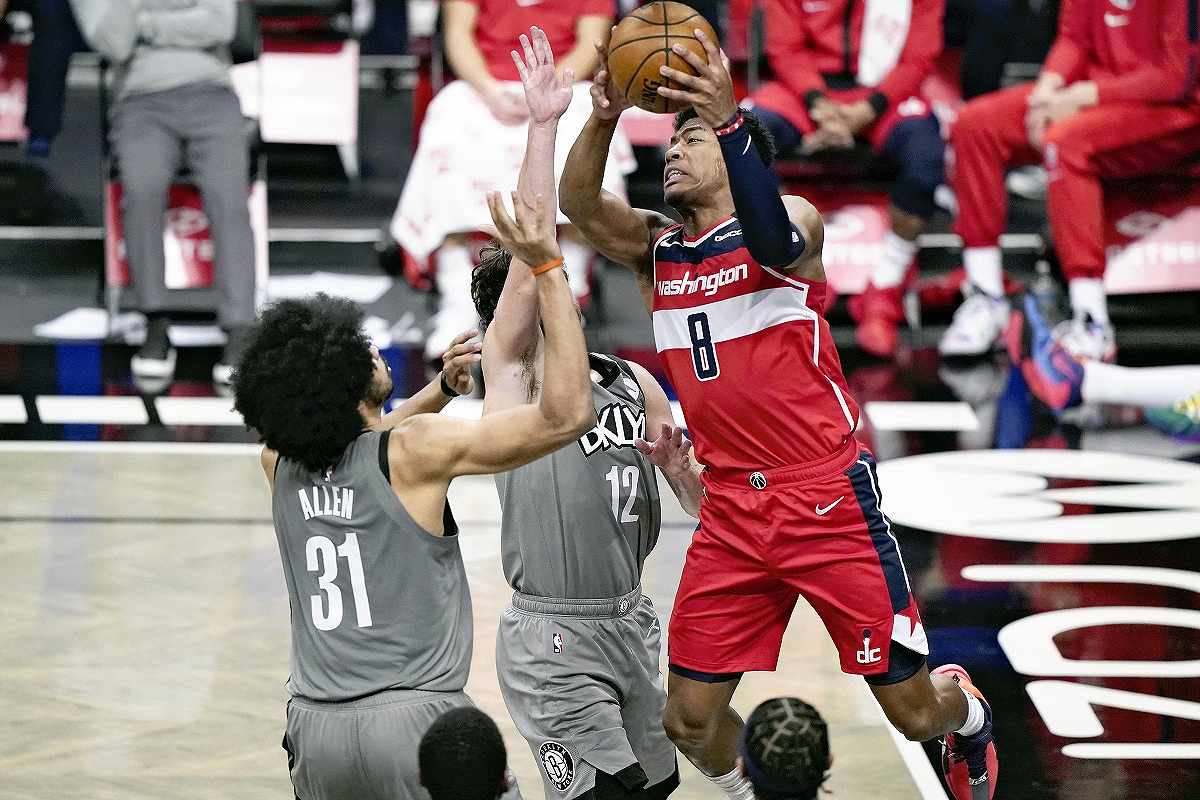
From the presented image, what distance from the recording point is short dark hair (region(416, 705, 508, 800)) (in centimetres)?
293

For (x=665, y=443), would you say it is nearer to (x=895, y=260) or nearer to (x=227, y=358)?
(x=227, y=358)

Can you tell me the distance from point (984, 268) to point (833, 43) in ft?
4.68

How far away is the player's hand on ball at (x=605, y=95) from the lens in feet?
13.9

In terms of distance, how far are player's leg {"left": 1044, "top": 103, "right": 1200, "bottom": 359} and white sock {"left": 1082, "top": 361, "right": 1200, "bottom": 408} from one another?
35 cm

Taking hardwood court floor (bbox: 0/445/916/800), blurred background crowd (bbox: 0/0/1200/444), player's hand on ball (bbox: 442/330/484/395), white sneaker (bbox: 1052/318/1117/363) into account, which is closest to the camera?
player's hand on ball (bbox: 442/330/484/395)

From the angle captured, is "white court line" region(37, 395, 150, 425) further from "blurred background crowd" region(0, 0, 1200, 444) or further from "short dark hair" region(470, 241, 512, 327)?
"short dark hair" region(470, 241, 512, 327)

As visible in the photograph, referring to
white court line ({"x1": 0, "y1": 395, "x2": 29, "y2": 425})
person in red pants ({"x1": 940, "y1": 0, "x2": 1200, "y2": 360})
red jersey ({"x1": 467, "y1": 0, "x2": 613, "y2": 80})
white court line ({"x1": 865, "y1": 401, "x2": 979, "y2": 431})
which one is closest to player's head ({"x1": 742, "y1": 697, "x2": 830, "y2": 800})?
white court line ({"x1": 865, "y1": 401, "x2": 979, "y2": 431})

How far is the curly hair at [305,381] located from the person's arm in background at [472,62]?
5688 mm

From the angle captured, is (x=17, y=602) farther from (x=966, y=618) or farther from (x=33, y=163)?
(x=33, y=163)

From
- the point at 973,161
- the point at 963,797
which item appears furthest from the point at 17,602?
the point at 973,161

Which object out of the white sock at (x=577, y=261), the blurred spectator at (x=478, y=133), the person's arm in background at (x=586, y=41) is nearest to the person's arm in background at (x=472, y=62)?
the blurred spectator at (x=478, y=133)

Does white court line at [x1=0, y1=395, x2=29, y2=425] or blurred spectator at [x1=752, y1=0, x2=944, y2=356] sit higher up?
blurred spectator at [x1=752, y1=0, x2=944, y2=356]

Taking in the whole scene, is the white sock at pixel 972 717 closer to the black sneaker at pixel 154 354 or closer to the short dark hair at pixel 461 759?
the short dark hair at pixel 461 759

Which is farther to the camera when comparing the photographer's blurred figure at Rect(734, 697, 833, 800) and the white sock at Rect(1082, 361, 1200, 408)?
the white sock at Rect(1082, 361, 1200, 408)
